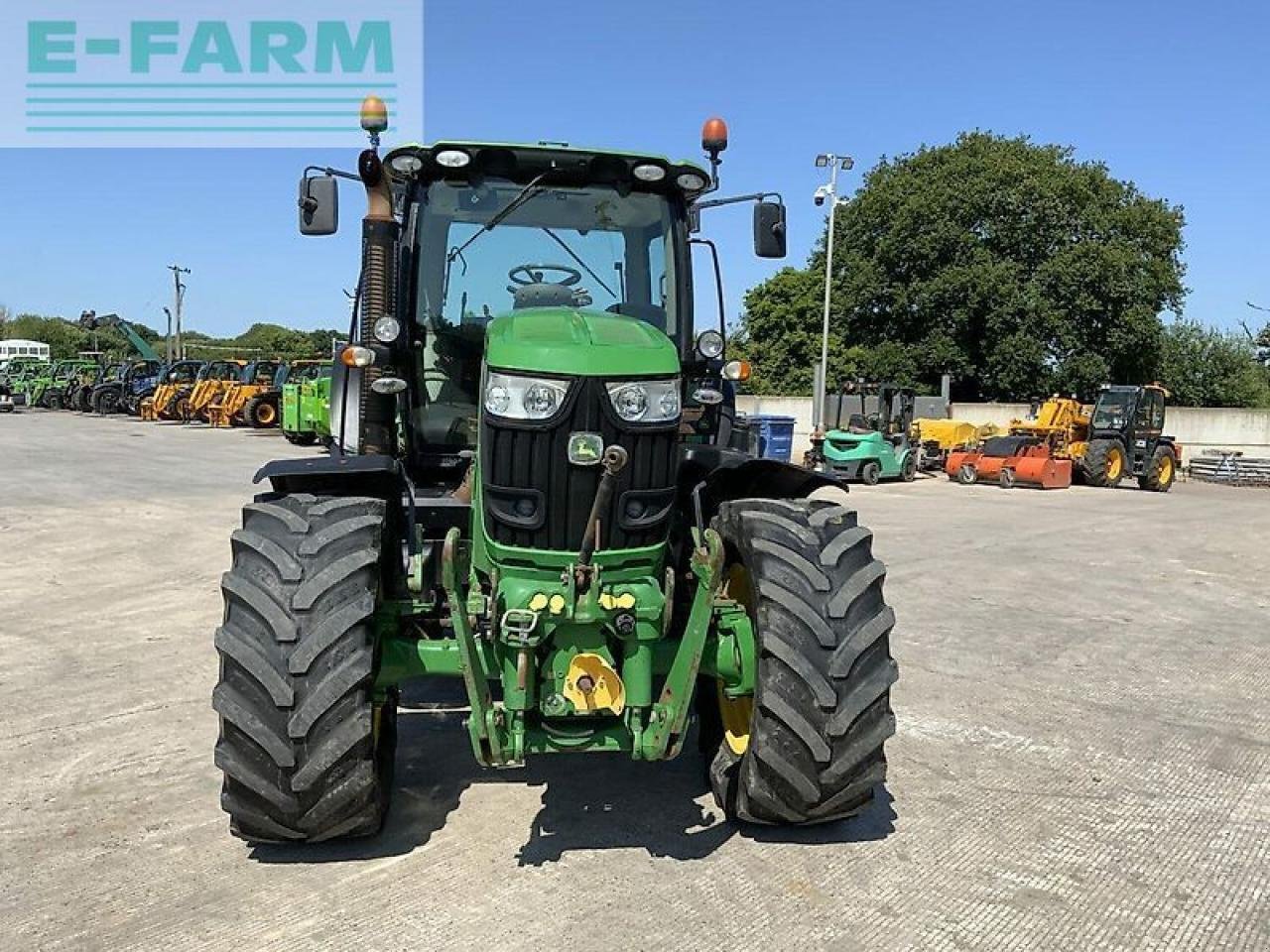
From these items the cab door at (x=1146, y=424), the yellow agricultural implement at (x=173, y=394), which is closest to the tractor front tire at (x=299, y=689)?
the cab door at (x=1146, y=424)

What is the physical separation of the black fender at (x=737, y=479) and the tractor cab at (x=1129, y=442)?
1986cm

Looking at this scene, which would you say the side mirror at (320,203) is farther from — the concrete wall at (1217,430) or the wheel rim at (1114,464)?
the concrete wall at (1217,430)

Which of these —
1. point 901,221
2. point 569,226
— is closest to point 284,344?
point 901,221

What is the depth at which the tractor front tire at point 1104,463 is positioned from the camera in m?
22.5

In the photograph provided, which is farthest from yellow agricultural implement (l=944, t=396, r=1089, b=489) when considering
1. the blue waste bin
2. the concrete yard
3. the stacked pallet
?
the concrete yard

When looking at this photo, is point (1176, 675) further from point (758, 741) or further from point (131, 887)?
point (131, 887)

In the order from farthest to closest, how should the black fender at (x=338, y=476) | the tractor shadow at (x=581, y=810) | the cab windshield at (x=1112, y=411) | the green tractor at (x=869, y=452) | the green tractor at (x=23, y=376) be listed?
the green tractor at (x=23, y=376)
the cab windshield at (x=1112, y=411)
the green tractor at (x=869, y=452)
the black fender at (x=338, y=476)
the tractor shadow at (x=581, y=810)

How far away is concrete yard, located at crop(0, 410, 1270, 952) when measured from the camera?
3389 millimetres

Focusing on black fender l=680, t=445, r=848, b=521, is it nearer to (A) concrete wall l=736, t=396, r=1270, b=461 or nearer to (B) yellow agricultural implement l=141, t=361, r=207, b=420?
(A) concrete wall l=736, t=396, r=1270, b=461

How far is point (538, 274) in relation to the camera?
5.09 m

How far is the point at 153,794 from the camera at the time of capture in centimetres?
437

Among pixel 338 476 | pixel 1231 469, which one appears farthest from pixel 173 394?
pixel 338 476

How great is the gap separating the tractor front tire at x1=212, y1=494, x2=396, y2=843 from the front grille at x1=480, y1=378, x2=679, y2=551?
0.50 m

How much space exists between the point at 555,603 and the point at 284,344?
233ft
